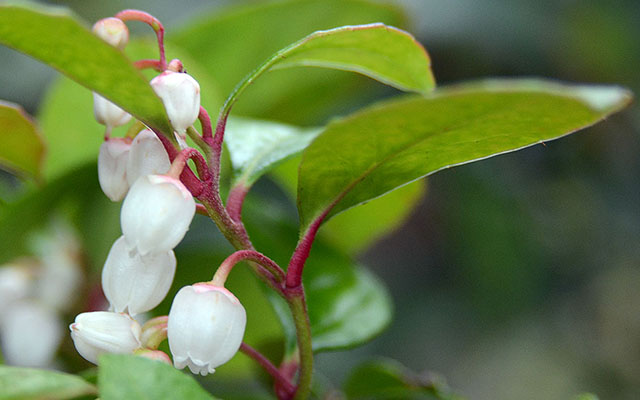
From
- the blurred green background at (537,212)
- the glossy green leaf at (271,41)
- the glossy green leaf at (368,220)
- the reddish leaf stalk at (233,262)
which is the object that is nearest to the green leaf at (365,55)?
the reddish leaf stalk at (233,262)

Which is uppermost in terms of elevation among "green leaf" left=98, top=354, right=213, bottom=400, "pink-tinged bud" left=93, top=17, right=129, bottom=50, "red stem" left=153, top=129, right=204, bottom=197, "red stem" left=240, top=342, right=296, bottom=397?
"pink-tinged bud" left=93, top=17, right=129, bottom=50

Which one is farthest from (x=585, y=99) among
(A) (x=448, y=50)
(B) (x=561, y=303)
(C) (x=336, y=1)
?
(B) (x=561, y=303)

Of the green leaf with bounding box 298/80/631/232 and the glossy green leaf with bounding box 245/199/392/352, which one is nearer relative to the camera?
the green leaf with bounding box 298/80/631/232

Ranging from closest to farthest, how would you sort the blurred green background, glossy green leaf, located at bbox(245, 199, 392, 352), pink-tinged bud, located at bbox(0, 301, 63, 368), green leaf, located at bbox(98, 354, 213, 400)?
green leaf, located at bbox(98, 354, 213, 400), glossy green leaf, located at bbox(245, 199, 392, 352), pink-tinged bud, located at bbox(0, 301, 63, 368), the blurred green background

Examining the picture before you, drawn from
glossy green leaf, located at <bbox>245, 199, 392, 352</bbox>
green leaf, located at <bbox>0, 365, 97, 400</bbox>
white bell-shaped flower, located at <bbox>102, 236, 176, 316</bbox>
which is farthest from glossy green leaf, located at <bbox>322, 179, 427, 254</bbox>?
green leaf, located at <bbox>0, 365, 97, 400</bbox>

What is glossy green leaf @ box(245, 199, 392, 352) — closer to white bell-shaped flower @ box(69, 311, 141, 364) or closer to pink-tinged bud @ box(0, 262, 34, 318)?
white bell-shaped flower @ box(69, 311, 141, 364)

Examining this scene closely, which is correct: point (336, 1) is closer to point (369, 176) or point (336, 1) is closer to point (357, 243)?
point (357, 243)

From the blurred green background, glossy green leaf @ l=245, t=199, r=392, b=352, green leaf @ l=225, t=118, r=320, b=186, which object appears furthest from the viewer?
the blurred green background
